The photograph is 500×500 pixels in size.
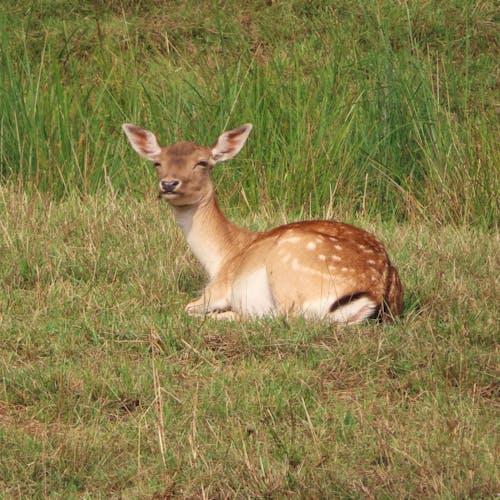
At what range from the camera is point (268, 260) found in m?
5.38

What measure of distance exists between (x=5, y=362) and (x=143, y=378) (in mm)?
540

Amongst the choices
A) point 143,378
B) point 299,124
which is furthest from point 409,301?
point 299,124

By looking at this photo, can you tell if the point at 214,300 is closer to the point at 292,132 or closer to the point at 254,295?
the point at 254,295

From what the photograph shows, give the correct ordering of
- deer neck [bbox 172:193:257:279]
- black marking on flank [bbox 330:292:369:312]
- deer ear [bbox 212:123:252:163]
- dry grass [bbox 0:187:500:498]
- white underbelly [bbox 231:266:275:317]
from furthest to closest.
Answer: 1. deer ear [bbox 212:123:252:163]
2. deer neck [bbox 172:193:257:279]
3. white underbelly [bbox 231:266:275:317]
4. black marking on flank [bbox 330:292:369:312]
5. dry grass [bbox 0:187:500:498]

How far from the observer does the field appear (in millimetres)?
3693

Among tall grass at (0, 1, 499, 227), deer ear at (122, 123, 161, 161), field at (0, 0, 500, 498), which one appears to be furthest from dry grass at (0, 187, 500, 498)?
tall grass at (0, 1, 499, 227)

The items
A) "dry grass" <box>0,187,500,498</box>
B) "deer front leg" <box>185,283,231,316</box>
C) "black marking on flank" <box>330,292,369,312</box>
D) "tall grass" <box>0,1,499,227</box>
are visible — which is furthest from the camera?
"tall grass" <box>0,1,499,227</box>

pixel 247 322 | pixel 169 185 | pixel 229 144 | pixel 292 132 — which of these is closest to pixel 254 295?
pixel 247 322

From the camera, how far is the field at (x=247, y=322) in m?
3.69

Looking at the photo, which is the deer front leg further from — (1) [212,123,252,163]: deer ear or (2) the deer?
(1) [212,123,252,163]: deer ear

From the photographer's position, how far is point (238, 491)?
3.47 m

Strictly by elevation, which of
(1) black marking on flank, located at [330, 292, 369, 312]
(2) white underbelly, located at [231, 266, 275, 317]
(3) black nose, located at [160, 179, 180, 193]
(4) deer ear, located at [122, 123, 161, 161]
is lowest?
(2) white underbelly, located at [231, 266, 275, 317]

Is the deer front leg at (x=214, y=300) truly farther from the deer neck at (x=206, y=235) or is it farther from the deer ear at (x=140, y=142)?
the deer ear at (x=140, y=142)

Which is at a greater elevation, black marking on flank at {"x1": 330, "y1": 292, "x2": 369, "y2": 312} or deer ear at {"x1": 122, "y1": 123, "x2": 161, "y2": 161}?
deer ear at {"x1": 122, "y1": 123, "x2": 161, "y2": 161}
